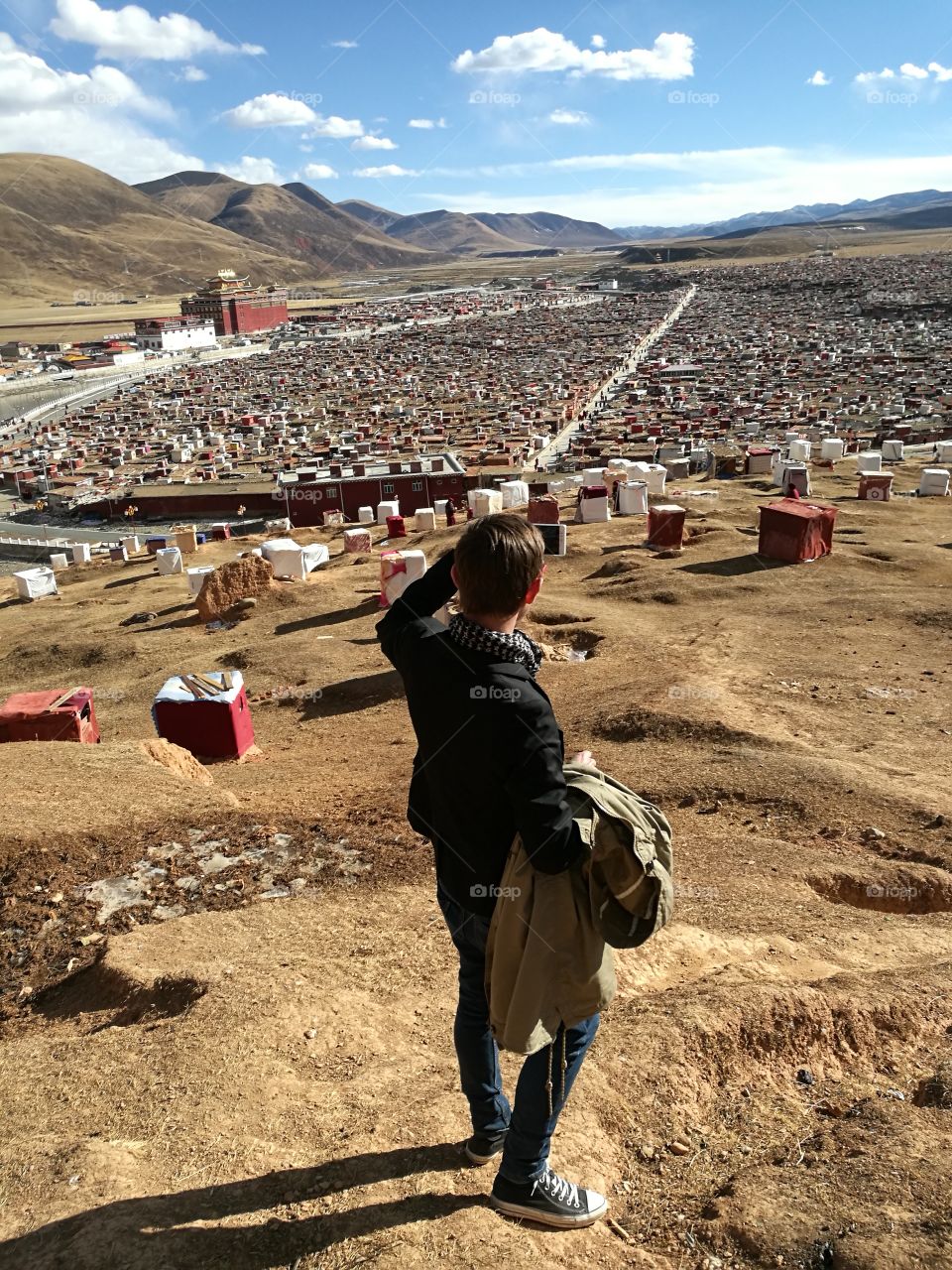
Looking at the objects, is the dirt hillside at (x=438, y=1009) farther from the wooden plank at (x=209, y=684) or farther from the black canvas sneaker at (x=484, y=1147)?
the wooden plank at (x=209, y=684)

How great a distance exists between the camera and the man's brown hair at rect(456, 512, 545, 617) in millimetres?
2393

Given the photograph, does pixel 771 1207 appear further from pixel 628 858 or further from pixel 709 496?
pixel 709 496

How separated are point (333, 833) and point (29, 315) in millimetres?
162731

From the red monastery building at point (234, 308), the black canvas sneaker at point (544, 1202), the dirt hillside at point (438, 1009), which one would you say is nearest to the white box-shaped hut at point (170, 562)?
the dirt hillside at point (438, 1009)

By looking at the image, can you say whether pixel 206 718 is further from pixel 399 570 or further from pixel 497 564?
pixel 497 564

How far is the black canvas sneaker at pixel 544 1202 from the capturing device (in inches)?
110

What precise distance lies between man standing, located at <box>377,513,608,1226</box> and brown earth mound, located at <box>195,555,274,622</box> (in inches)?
629

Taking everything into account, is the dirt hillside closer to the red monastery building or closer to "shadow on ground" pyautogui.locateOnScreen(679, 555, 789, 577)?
"shadow on ground" pyautogui.locateOnScreen(679, 555, 789, 577)

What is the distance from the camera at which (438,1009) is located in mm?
4379

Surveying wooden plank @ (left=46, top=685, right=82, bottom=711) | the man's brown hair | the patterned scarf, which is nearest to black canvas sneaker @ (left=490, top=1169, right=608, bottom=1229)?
the patterned scarf

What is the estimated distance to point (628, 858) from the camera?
2.41 meters

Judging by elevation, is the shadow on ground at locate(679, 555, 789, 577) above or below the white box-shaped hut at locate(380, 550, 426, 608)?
below

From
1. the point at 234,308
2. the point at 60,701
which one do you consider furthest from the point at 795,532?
the point at 234,308

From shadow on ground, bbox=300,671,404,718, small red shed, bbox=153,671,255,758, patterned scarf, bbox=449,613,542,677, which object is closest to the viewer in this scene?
patterned scarf, bbox=449,613,542,677
